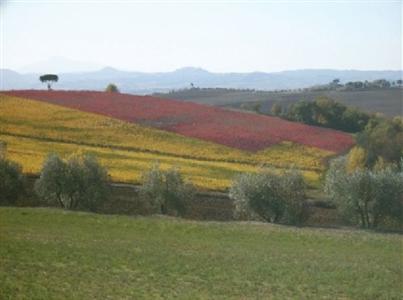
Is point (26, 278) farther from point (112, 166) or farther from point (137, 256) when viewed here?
point (112, 166)

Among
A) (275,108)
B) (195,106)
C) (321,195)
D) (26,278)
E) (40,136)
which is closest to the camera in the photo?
(26,278)

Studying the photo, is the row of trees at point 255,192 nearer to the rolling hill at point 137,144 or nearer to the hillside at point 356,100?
the rolling hill at point 137,144

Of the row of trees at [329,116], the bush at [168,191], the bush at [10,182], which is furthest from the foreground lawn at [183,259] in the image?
the row of trees at [329,116]

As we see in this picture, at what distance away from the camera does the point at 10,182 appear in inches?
1660

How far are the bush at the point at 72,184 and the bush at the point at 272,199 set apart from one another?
9.96 m

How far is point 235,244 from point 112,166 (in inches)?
1028

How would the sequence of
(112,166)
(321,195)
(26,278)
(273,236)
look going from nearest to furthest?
(26,278) → (273,236) → (321,195) → (112,166)

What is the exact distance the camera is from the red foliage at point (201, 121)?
71938 mm

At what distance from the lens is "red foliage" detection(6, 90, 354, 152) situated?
71938 millimetres

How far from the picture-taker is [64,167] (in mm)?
42656

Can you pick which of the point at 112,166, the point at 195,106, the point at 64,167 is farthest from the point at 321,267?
the point at 195,106

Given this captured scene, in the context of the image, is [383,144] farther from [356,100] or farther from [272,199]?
[356,100]

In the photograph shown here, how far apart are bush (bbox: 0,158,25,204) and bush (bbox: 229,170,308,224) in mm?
15429

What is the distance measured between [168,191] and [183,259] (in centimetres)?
1598
